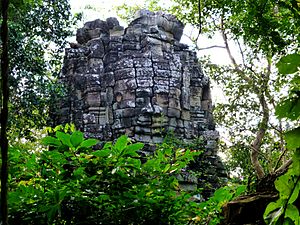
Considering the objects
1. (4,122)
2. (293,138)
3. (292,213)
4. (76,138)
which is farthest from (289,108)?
(76,138)

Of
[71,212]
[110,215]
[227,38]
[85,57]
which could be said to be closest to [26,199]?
[71,212]

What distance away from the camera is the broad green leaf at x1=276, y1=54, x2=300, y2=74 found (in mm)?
600

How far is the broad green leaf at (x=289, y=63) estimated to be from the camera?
1.97 ft

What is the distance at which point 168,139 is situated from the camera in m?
9.89

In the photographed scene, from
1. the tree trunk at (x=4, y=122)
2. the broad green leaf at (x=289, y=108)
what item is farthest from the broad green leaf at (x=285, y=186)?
the tree trunk at (x=4, y=122)

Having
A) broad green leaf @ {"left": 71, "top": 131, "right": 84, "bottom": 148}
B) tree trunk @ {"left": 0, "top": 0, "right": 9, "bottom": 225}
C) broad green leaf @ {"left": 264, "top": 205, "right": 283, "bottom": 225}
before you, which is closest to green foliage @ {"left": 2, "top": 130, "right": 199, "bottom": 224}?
broad green leaf @ {"left": 71, "top": 131, "right": 84, "bottom": 148}

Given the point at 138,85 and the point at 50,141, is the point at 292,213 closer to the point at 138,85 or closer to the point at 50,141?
the point at 50,141

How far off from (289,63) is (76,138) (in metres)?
1.14

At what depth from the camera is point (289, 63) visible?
0.60 m

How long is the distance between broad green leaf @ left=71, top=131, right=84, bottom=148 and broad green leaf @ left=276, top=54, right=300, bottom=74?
113 cm

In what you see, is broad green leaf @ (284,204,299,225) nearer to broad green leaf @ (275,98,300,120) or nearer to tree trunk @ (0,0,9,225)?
broad green leaf @ (275,98,300,120)

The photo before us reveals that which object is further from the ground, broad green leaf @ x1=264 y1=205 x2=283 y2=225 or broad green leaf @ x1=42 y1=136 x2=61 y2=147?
broad green leaf @ x1=42 y1=136 x2=61 y2=147

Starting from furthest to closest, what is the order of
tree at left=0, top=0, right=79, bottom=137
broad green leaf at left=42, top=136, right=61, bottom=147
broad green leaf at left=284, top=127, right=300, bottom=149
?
tree at left=0, top=0, right=79, bottom=137
broad green leaf at left=42, top=136, right=61, bottom=147
broad green leaf at left=284, top=127, right=300, bottom=149

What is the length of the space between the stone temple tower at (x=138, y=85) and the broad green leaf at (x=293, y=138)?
30.6 feet
